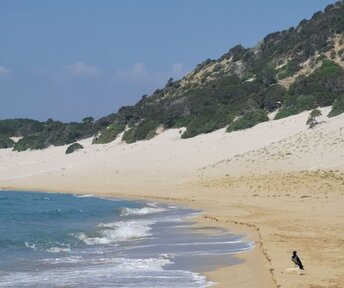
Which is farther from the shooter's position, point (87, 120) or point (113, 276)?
point (87, 120)

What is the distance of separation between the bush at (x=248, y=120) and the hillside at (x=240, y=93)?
8 centimetres

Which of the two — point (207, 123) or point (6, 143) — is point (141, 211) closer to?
point (207, 123)

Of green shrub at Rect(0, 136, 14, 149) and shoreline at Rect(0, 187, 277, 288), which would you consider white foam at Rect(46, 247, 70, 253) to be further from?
green shrub at Rect(0, 136, 14, 149)

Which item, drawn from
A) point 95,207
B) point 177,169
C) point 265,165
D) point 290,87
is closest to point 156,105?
point 290,87

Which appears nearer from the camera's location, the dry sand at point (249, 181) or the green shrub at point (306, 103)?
the dry sand at point (249, 181)

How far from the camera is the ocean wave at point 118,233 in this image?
20.3m

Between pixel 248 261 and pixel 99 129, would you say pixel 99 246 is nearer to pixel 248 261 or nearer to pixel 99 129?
pixel 248 261

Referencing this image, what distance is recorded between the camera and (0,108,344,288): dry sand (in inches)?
573

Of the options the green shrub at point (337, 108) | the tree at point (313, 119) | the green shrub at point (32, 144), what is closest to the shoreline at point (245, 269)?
the tree at point (313, 119)

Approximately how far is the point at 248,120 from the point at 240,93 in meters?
12.4

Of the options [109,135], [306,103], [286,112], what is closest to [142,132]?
[109,135]

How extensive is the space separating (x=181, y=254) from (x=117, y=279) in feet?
11.1

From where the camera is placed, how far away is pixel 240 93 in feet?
204

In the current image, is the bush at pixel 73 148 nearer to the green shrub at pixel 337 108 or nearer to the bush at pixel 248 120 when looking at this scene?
the bush at pixel 248 120
